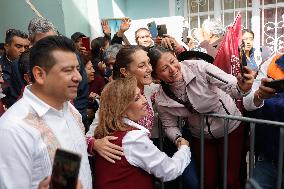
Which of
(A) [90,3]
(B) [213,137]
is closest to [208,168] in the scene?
(B) [213,137]

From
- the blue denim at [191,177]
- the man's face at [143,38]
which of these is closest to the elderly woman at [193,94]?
the blue denim at [191,177]

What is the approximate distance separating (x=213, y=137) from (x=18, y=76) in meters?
1.68

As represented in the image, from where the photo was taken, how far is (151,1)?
1011 centimetres

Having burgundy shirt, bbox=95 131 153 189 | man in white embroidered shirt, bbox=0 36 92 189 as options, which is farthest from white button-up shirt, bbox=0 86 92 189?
burgundy shirt, bbox=95 131 153 189

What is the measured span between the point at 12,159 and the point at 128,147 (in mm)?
699

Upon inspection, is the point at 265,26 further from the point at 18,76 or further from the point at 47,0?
the point at 18,76

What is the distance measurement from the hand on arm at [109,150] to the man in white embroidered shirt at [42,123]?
17cm

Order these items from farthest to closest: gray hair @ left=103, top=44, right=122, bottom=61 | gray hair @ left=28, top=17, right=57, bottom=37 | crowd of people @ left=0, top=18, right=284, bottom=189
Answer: gray hair @ left=103, top=44, right=122, bottom=61, gray hair @ left=28, top=17, right=57, bottom=37, crowd of people @ left=0, top=18, right=284, bottom=189

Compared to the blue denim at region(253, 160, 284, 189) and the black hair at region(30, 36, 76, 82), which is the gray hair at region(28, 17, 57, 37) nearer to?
the black hair at region(30, 36, 76, 82)

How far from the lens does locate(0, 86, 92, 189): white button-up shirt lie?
1439 mm

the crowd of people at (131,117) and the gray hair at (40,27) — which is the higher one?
the gray hair at (40,27)

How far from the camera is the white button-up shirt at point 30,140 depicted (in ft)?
4.72

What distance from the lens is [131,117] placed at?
2.10 m

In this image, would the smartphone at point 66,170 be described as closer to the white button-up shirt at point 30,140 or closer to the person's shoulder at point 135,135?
the white button-up shirt at point 30,140
